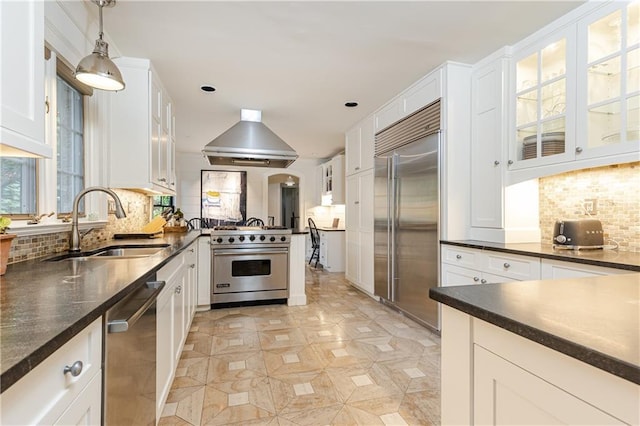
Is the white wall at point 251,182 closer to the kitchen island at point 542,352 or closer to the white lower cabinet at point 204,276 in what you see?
the white lower cabinet at point 204,276

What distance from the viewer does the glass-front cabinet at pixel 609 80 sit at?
70.6 inches

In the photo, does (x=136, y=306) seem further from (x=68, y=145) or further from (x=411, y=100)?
(x=411, y=100)

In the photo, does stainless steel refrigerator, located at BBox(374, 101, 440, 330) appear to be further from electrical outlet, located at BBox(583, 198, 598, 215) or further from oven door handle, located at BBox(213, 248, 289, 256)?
oven door handle, located at BBox(213, 248, 289, 256)

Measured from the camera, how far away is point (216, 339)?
9.14ft

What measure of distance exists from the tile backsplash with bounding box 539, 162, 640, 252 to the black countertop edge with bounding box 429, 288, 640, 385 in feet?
6.78

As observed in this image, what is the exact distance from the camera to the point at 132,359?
3.76 ft

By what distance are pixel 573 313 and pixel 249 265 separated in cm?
342

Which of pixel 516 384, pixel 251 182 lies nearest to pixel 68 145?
pixel 516 384

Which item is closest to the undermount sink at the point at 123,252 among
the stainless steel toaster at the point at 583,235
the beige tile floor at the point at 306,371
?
the beige tile floor at the point at 306,371

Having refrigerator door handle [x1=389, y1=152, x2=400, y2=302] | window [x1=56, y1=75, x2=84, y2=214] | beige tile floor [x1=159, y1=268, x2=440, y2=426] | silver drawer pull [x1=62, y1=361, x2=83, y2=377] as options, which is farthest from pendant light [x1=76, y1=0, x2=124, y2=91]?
refrigerator door handle [x1=389, y1=152, x2=400, y2=302]

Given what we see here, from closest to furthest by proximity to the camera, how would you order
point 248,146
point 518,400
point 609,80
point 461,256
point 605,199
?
point 518,400, point 609,80, point 605,199, point 461,256, point 248,146

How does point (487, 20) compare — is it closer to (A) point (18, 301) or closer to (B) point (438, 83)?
(B) point (438, 83)

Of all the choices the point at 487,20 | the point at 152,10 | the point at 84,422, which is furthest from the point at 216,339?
the point at 487,20

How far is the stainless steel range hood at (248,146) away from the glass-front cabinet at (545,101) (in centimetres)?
245
